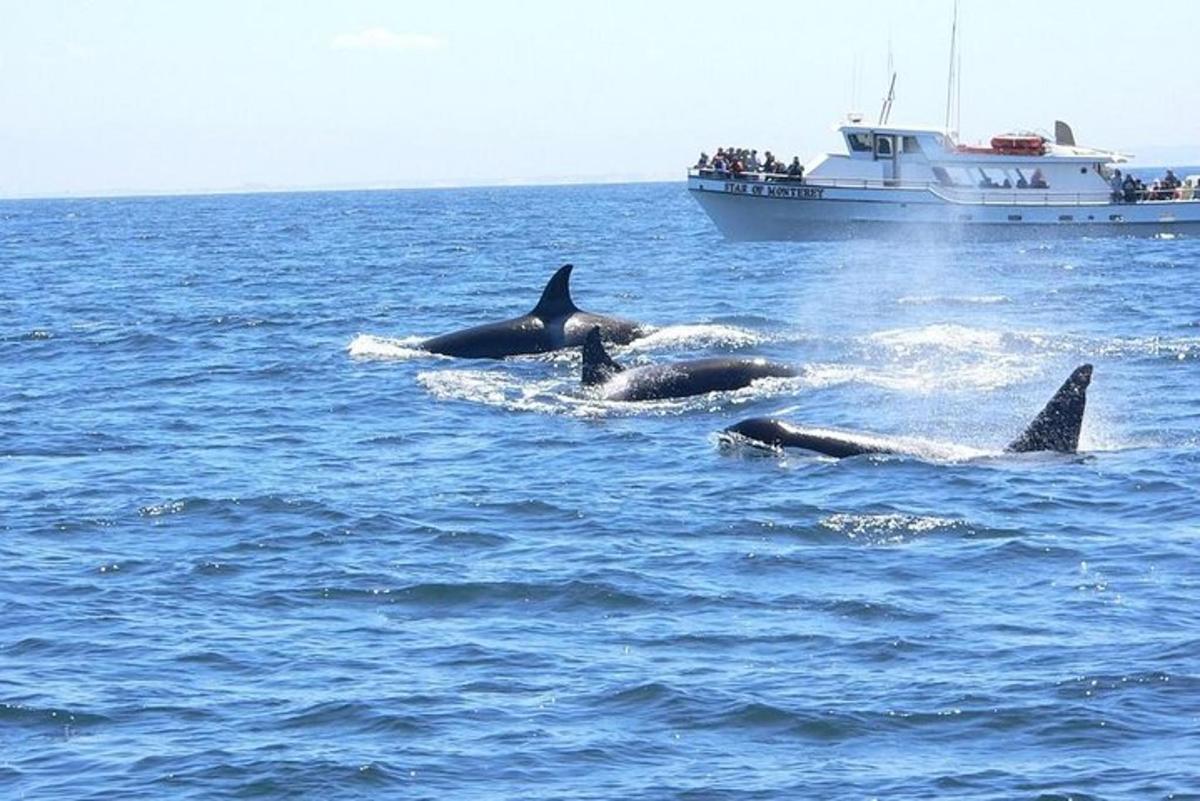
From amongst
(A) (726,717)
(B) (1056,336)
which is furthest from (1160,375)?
(A) (726,717)

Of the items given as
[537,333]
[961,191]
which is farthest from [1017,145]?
[537,333]

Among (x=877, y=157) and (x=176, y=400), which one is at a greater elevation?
(x=877, y=157)

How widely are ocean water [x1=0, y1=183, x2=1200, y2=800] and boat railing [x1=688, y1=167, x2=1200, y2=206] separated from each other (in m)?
31.9

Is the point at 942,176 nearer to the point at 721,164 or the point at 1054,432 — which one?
the point at 721,164

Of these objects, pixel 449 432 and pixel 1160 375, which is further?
pixel 1160 375

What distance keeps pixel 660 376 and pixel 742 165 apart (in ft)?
139

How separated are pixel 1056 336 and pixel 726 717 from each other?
25.0m

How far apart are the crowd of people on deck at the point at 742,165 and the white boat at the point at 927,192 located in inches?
5.2

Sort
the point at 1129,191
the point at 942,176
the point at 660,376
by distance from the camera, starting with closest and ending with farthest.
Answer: the point at 660,376 → the point at 942,176 → the point at 1129,191

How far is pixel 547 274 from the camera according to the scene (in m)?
63.0

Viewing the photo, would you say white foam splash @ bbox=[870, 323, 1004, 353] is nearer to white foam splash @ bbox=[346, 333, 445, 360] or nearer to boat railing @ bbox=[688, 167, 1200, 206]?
white foam splash @ bbox=[346, 333, 445, 360]

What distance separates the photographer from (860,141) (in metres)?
67.8

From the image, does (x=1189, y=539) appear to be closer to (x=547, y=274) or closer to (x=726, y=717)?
(x=726, y=717)

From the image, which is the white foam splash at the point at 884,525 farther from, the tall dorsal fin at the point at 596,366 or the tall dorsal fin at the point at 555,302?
the tall dorsal fin at the point at 555,302
